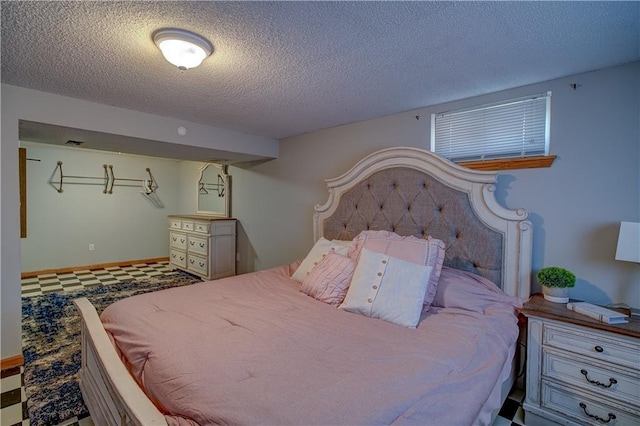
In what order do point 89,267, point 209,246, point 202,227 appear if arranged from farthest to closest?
point 89,267 → point 202,227 → point 209,246

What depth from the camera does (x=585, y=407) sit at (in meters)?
1.50

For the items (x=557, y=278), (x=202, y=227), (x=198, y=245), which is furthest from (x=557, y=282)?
(x=198, y=245)

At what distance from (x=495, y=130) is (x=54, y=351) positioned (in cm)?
396

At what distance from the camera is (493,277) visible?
6.61 ft

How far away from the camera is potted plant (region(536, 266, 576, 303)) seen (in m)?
1.71

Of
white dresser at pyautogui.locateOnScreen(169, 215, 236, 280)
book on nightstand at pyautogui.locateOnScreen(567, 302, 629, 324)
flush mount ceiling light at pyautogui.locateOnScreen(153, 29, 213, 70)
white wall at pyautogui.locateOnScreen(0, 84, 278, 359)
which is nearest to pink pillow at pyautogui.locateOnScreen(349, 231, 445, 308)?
book on nightstand at pyautogui.locateOnScreen(567, 302, 629, 324)

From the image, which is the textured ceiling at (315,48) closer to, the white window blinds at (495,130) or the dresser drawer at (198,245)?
the white window blinds at (495,130)

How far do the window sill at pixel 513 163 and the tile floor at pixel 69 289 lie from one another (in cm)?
154

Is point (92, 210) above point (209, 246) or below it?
above

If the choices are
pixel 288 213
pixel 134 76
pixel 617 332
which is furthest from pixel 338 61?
pixel 288 213

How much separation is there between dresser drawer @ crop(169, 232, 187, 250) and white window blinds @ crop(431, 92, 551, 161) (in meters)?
4.28

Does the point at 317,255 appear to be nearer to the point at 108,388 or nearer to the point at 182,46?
the point at 108,388

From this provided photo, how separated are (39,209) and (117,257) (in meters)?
1.41

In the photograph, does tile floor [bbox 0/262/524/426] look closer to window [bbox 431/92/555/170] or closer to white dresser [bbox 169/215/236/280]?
white dresser [bbox 169/215/236/280]
